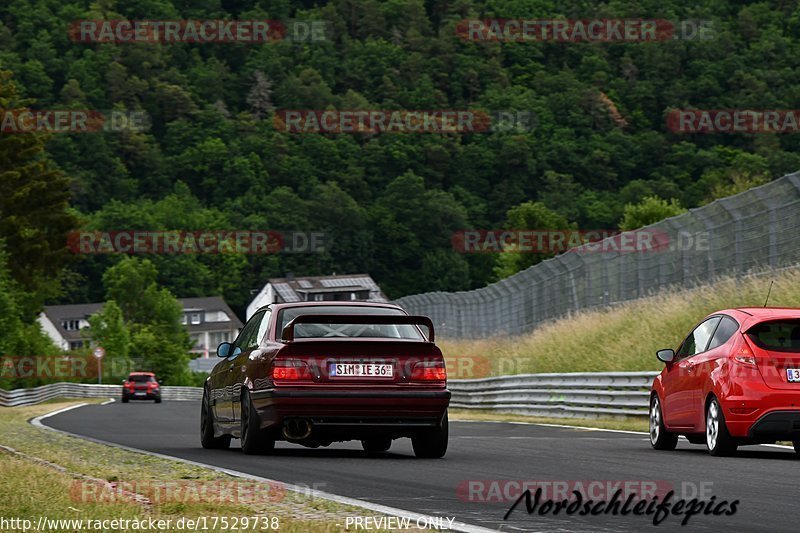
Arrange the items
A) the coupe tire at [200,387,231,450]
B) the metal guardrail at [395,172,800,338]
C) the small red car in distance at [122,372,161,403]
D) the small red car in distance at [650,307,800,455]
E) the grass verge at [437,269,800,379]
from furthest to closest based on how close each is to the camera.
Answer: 1. the small red car in distance at [122,372,161,403]
2. the grass verge at [437,269,800,379]
3. the metal guardrail at [395,172,800,338]
4. the coupe tire at [200,387,231,450]
5. the small red car in distance at [650,307,800,455]

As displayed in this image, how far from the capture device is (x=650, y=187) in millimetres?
141000

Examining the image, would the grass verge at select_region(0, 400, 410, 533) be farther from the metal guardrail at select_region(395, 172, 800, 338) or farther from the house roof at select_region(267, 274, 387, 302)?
the house roof at select_region(267, 274, 387, 302)

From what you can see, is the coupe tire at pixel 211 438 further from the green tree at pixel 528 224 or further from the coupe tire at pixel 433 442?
the green tree at pixel 528 224

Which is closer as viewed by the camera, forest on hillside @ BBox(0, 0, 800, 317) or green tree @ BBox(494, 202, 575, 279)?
green tree @ BBox(494, 202, 575, 279)

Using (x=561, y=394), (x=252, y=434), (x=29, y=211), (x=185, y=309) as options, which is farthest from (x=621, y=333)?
(x=185, y=309)

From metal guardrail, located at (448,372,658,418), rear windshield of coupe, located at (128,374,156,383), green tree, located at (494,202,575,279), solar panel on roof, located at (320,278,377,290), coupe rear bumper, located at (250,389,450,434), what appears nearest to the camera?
coupe rear bumper, located at (250,389,450,434)

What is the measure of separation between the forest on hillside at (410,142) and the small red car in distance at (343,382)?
112m

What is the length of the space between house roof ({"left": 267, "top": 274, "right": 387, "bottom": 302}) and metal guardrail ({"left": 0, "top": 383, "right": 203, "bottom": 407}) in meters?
68.1

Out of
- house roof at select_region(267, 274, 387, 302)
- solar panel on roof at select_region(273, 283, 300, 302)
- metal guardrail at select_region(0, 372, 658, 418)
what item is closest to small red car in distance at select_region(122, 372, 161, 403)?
metal guardrail at select_region(0, 372, 658, 418)

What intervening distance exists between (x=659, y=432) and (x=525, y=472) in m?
4.21

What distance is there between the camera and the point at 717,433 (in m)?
14.1

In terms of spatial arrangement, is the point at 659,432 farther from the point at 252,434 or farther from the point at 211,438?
the point at 211,438

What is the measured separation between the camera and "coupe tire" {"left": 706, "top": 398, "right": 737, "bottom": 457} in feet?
45.8

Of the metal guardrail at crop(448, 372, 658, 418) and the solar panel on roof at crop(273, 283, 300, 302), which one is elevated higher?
the solar panel on roof at crop(273, 283, 300, 302)
